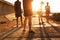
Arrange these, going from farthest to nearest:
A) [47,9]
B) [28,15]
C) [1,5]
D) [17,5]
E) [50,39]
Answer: [1,5] < [47,9] < [17,5] < [28,15] < [50,39]

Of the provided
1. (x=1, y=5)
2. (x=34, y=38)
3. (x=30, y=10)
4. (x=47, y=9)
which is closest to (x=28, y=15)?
(x=30, y=10)

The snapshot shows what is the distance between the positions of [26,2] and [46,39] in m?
2.48

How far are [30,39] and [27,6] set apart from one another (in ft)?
7.04

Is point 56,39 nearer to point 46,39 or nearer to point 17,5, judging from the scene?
point 46,39

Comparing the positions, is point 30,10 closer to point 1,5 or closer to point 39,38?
point 39,38

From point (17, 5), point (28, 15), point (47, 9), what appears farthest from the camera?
point (47, 9)

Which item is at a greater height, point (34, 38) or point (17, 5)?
point (17, 5)

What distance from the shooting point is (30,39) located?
7367mm

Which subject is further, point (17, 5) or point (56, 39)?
point (17, 5)

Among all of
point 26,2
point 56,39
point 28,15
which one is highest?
point 26,2

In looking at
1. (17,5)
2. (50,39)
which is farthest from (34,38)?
(17,5)

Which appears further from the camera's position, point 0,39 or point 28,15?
point 28,15

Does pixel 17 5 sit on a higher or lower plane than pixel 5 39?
higher

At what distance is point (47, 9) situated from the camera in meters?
15.9
